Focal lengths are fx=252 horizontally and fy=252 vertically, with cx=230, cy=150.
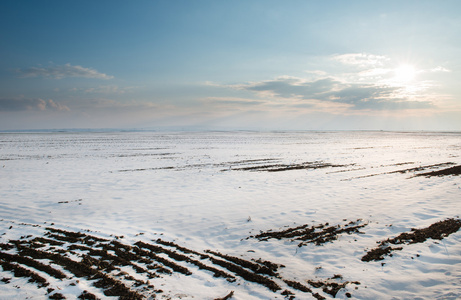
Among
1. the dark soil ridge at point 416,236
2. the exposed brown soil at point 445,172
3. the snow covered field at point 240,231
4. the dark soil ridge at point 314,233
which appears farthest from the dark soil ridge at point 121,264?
the exposed brown soil at point 445,172

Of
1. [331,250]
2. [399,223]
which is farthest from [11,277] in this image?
[399,223]

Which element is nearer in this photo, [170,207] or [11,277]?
[11,277]

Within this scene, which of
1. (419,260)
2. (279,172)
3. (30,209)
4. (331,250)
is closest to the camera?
(419,260)

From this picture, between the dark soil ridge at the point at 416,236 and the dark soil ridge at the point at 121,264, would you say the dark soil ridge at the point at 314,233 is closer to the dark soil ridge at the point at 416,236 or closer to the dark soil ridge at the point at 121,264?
the dark soil ridge at the point at 416,236

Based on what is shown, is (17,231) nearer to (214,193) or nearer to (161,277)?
(161,277)

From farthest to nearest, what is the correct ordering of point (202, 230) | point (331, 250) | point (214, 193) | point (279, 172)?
point (279, 172) → point (214, 193) → point (202, 230) → point (331, 250)

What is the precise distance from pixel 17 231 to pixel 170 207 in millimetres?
5029

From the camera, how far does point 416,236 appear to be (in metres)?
7.55

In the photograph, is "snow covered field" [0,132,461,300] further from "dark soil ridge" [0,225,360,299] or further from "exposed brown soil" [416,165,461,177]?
"exposed brown soil" [416,165,461,177]

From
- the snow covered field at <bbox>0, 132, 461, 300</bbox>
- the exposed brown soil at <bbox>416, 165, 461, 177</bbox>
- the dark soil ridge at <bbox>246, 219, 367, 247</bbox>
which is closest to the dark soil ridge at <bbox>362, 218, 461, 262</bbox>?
the snow covered field at <bbox>0, 132, 461, 300</bbox>

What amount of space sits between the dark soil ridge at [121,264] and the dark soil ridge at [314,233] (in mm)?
1605

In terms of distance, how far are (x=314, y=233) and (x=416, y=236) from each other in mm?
2939

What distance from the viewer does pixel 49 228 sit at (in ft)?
27.2

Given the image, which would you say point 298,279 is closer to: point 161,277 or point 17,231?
point 161,277
